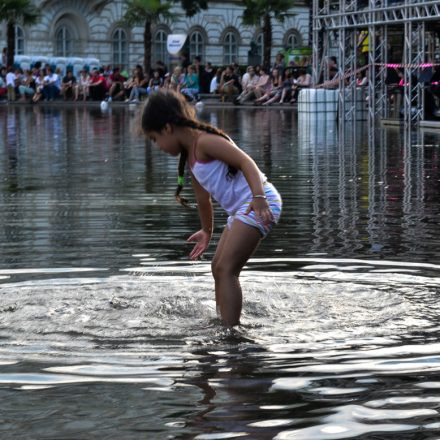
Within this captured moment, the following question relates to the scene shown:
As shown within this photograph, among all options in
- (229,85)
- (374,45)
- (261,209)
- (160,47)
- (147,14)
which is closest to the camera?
(261,209)

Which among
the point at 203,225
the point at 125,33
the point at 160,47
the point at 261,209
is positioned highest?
the point at 125,33

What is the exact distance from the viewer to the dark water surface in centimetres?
479

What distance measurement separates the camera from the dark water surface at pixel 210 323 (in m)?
4.79

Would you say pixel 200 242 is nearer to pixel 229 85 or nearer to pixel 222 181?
pixel 222 181

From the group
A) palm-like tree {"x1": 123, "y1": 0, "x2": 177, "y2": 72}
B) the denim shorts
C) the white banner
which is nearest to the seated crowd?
the white banner

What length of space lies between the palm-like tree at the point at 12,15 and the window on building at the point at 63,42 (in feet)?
18.7

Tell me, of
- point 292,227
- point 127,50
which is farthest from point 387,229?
point 127,50

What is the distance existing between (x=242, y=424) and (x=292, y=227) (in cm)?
630

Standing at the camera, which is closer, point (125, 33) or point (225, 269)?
point (225, 269)

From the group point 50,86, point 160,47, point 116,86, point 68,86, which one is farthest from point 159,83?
point 160,47

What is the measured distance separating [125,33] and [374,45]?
39138 millimetres

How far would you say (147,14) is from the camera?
6291cm

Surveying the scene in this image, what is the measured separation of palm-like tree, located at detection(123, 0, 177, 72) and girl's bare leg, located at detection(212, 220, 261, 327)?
2212 inches

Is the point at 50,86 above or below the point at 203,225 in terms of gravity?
above
